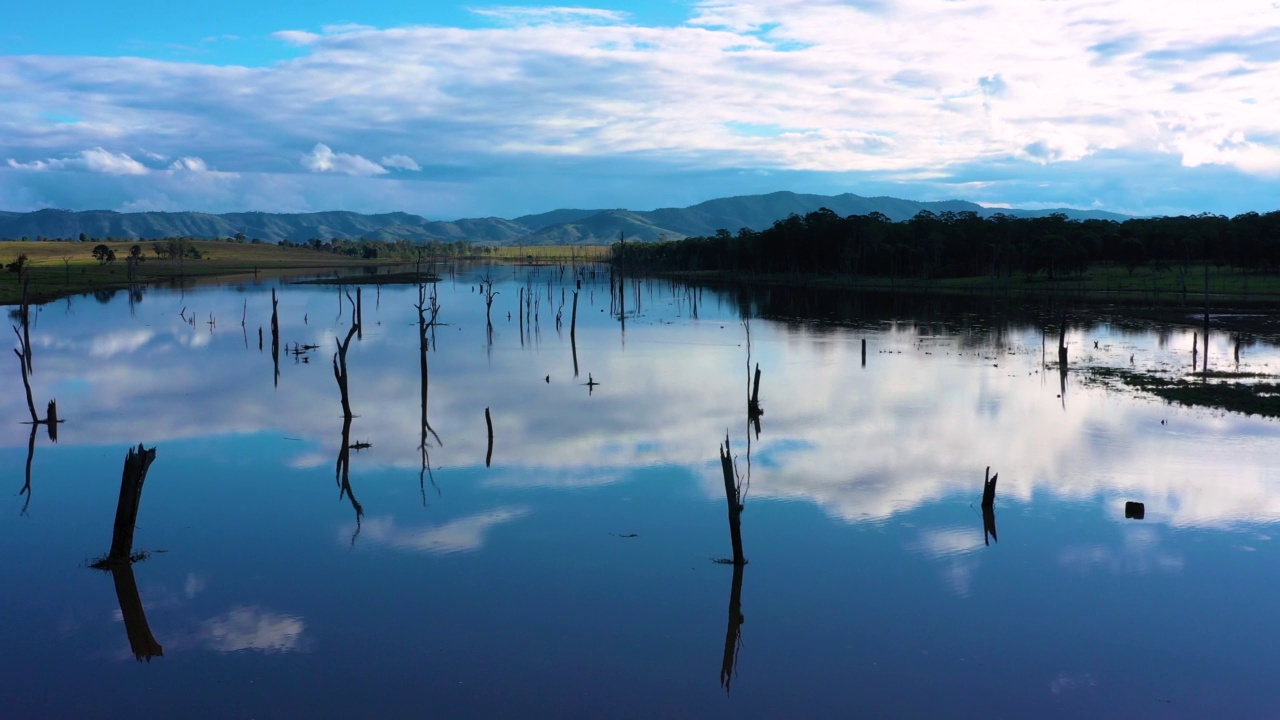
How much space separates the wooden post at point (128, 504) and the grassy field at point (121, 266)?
232 feet

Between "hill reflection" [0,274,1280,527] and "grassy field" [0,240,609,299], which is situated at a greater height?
"grassy field" [0,240,609,299]

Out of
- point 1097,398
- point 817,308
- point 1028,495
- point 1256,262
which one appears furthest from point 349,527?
point 1256,262

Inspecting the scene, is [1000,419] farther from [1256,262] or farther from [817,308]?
[1256,262]

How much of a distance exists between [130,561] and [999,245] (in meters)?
99.2

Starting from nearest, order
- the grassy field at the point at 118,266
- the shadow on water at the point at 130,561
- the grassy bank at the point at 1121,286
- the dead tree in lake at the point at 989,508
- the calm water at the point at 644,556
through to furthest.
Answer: the calm water at the point at 644,556
the shadow on water at the point at 130,561
the dead tree in lake at the point at 989,508
the grassy bank at the point at 1121,286
the grassy field at the point at 118,266

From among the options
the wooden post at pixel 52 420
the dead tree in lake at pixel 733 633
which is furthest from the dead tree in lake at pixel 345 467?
the wooden post at pixel 52 420

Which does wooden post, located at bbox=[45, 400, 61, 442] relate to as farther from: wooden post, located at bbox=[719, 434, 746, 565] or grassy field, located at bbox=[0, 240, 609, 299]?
grassy field, located at bbox=[0, 240, 609, 299]

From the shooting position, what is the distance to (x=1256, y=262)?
8650 centimetres

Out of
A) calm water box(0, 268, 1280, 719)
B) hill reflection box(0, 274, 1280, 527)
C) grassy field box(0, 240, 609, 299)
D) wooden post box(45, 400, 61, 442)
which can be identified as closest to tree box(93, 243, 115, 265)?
grassy field box(0, 240, 609, 299)

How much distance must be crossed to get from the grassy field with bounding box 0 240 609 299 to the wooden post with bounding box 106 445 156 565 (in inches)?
2783

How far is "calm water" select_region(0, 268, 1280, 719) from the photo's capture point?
41.2 feet

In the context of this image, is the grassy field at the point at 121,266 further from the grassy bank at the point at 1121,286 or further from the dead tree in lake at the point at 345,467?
the grassy bank at the point at 1121,286

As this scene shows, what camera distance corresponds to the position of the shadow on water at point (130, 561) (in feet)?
45.6

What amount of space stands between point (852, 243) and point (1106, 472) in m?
100
